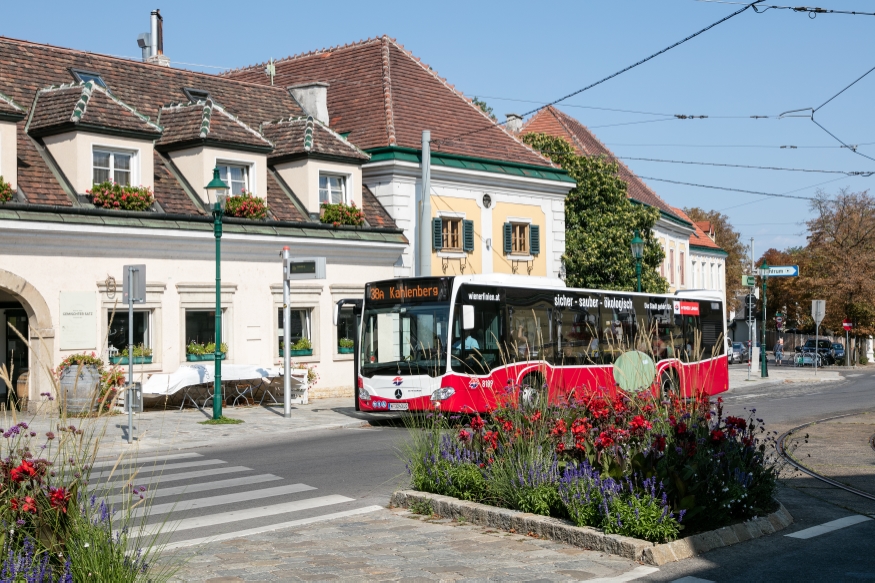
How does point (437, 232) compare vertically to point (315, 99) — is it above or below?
below

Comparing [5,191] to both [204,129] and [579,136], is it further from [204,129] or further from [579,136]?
[579,136]

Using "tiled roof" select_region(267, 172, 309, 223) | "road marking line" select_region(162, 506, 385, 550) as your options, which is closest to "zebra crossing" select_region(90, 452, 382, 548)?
"road marking line" select_region(162, 506, 385, 550)

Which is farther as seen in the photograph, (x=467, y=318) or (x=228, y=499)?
(x=467, y=318)

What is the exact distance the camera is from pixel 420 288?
764 inches

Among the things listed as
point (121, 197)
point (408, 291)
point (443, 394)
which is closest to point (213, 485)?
point (443, 394)

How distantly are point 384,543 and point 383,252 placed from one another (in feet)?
68.2

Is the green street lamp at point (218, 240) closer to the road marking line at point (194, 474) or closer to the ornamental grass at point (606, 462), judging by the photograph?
the road marking line at point (194, 474)

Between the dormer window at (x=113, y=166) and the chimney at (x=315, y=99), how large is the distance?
30.4 ft

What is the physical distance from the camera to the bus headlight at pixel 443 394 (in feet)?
60.8

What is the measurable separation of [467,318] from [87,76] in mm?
13947

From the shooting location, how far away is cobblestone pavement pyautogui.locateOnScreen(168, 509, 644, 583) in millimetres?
7539

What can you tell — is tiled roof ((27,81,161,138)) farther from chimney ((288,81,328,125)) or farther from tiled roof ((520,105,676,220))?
tiled roof ((520,105,676,220))

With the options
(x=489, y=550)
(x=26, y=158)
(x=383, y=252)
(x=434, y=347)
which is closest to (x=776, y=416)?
(x=434, y=347)

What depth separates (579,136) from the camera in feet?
161
